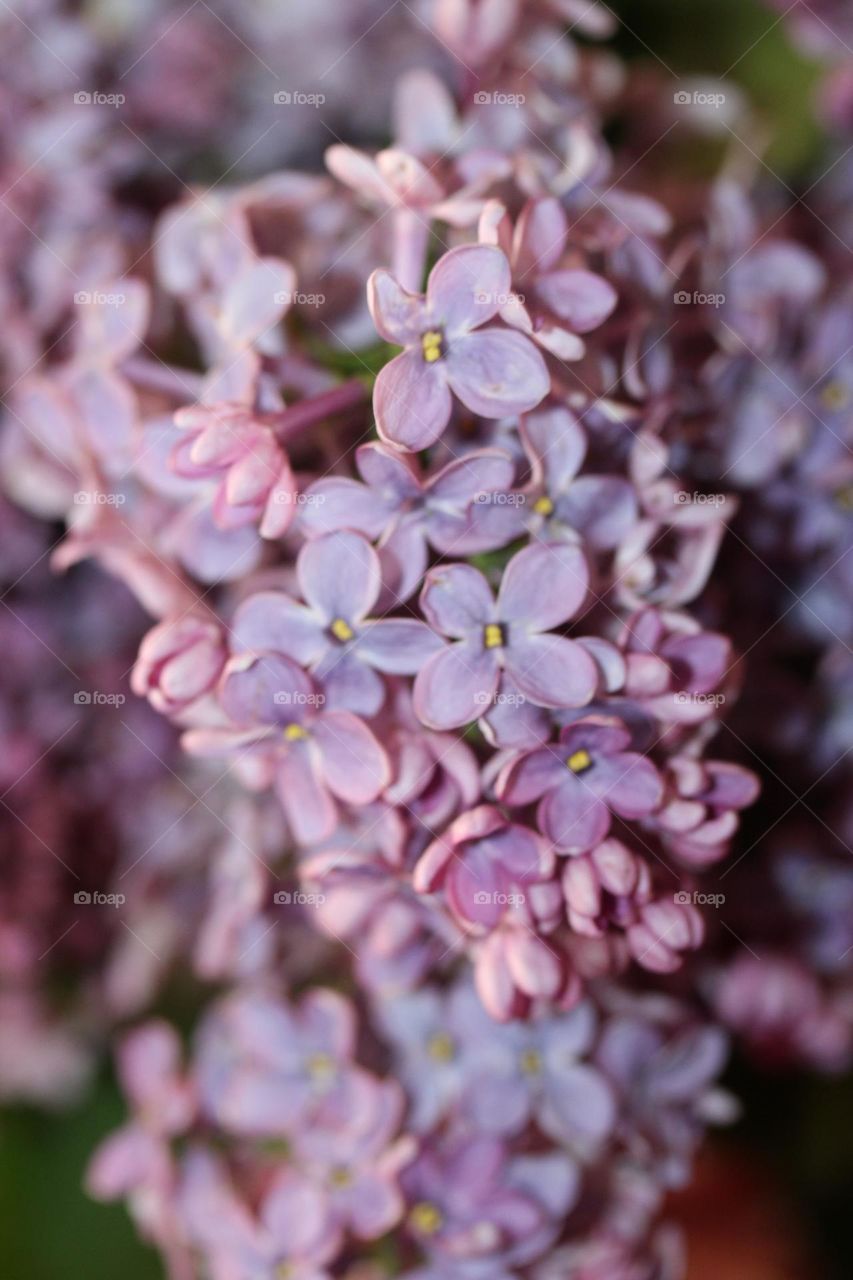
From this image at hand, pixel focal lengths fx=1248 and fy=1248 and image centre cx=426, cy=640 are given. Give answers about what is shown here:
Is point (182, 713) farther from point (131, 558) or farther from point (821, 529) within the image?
point (821, 529)

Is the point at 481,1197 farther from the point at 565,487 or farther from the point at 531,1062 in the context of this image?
the point at 565,487

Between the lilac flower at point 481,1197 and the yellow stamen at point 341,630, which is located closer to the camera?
the yellow stamen at point 341,630

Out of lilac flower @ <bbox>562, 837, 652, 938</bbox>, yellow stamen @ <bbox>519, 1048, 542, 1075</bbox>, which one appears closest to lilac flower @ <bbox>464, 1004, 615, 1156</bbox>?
yellow stamen @ <bbox>519, 1048, 542, 1075</bbox>

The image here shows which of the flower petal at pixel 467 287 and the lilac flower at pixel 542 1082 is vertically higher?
the flower petal at pixel 467 287

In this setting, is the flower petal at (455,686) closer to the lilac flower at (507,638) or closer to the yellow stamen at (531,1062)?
the lilac flower at (507,638)

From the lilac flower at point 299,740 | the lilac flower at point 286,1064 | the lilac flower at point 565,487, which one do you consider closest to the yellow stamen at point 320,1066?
the lilac flower at point 286,1064

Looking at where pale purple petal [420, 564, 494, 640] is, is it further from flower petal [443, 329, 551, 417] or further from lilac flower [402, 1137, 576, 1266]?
lilac flower [402, 1137, 576, 1266]

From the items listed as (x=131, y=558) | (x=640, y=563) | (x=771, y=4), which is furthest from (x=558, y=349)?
(x=771, y=4)

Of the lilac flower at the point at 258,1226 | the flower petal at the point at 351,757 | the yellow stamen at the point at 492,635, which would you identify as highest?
the yellow stamen at the point at 492,635

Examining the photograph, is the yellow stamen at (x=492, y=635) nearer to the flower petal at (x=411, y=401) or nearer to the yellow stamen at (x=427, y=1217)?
the flower petal at (x=411, y=401)
